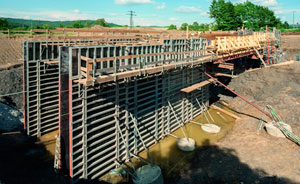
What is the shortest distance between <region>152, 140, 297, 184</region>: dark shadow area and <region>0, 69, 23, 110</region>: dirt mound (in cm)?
1271

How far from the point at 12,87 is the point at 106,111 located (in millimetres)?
11958

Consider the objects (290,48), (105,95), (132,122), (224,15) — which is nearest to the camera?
(105,95)

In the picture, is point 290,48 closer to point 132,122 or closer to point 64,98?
point 132,122

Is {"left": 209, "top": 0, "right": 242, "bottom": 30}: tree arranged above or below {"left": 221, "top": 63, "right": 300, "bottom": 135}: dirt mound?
above

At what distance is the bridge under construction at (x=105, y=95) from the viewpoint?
957cm

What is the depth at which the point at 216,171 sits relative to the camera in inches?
448

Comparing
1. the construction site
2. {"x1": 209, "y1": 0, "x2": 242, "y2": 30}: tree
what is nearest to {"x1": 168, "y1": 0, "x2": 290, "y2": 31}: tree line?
{"x1": 209, "y1": 0, "x2": 242, "y2": 30}: tree

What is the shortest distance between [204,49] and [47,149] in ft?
44.6

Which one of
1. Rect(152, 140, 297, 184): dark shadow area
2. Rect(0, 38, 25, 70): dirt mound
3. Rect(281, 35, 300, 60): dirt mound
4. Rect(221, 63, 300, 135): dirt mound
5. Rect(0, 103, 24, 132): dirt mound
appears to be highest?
Rect(281, 35, 300, 60): dirt mound

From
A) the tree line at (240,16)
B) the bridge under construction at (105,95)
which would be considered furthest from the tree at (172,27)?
the bridge under construction at (105,95)

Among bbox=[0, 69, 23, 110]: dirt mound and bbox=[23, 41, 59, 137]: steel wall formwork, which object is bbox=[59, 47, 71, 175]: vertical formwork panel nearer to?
bbox=[23, 41, 59, 137]: steel wall formwork

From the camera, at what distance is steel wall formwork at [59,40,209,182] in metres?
9.53

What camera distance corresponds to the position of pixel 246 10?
8444 centimetres

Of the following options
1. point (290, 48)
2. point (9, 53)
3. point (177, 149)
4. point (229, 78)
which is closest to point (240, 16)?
point (290, 48)
